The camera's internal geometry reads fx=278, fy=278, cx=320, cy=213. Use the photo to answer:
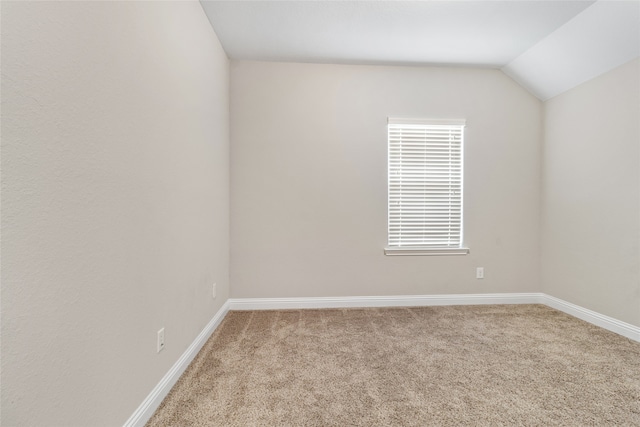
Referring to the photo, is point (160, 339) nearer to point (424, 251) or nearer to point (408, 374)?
point (408, 374)

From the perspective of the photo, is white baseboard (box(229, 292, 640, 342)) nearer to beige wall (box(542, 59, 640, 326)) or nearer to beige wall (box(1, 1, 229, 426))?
beige wall (box(542, 59, 640, 326))

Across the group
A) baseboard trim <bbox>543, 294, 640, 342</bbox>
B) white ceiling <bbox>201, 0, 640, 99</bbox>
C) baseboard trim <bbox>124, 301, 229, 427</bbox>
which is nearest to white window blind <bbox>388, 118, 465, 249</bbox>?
white ceiling <bbox>201, 0, 640, 99</bbox>

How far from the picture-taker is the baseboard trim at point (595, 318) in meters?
2.37

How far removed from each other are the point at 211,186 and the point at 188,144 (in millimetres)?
565

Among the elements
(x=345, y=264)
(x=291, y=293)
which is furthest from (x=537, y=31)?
(x=291, y=293)

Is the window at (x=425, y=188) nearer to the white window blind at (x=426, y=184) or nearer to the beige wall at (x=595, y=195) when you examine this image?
the white window blind at (x=426, y=184)

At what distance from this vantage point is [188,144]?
1.98 m

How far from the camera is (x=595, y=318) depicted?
2.65 m

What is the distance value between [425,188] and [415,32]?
1559 millimetres

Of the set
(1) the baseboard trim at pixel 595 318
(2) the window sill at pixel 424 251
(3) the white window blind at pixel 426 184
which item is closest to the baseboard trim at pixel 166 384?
(2) the window sill at pixel 424 251

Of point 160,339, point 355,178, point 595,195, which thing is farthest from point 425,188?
point 160,339

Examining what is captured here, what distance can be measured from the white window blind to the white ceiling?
75 centimetres

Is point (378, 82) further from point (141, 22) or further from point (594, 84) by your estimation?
point (141, 22)

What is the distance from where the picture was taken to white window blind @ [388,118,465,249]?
3.19 m
